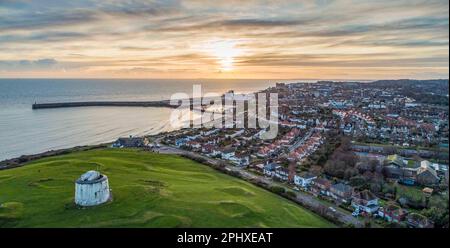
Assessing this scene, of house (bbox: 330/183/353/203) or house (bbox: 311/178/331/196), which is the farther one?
house (bbox: 311/178/331/196)

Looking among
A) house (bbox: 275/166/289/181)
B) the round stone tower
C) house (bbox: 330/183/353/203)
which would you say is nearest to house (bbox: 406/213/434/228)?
house (bbox: 330/183/353/203)

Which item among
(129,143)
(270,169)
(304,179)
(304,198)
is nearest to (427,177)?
(304,179)

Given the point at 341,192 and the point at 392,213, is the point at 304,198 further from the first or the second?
the point at 392,213

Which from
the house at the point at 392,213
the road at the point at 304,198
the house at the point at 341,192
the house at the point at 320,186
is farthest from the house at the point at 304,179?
the house at the point at 392,213

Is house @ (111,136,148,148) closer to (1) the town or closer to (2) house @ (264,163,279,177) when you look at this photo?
(1) the town

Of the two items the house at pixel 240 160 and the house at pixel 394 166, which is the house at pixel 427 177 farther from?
the house at pixel 240 160

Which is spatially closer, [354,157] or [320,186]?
[320,186]

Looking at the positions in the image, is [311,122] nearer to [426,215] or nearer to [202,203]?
[426,215]
